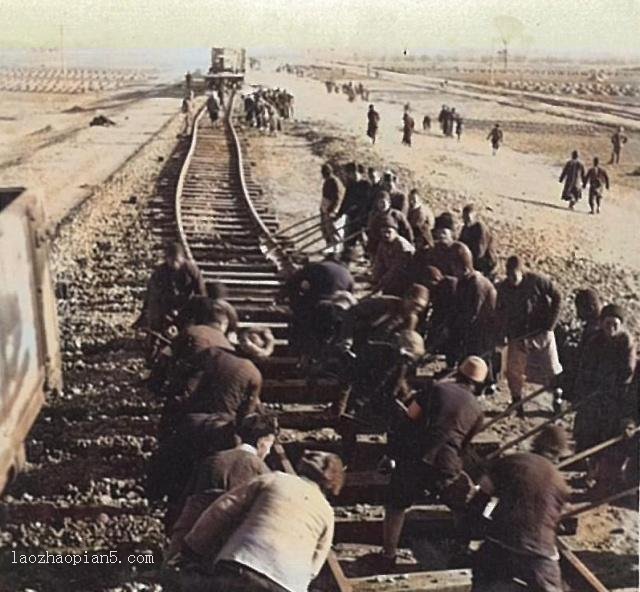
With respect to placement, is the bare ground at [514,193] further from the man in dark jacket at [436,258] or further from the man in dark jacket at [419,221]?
the man in dark jacket at [419,221]

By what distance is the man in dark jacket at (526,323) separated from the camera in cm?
517

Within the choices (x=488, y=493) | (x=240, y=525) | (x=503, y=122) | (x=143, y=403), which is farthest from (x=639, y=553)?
(x=503, y=122)

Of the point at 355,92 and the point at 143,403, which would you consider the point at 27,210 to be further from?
the point at 355,92

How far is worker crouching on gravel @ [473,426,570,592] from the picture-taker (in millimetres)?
3305

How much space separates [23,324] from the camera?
448cm

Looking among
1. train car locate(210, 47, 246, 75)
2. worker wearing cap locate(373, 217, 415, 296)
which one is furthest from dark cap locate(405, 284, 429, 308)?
train car locate(210, 47, 246, 75)

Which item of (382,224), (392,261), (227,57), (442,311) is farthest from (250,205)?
(442,311)

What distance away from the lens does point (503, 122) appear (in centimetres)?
1677

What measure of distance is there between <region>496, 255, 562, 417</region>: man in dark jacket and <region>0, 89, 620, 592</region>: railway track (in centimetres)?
84

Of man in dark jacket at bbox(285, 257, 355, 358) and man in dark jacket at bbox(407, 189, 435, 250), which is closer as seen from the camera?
man in dark jacket at bbox(285, 257, 355, 358)

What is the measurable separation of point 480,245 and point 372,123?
20.5ft

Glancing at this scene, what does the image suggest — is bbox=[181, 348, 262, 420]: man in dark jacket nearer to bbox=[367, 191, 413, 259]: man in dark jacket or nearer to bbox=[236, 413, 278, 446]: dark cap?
bbox=[236, 413, 278, 446]: dark cap

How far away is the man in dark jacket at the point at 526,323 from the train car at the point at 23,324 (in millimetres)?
2459

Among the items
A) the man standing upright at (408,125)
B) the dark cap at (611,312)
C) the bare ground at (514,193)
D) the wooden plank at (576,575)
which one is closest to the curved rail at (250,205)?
the bare ground at (514,193)
